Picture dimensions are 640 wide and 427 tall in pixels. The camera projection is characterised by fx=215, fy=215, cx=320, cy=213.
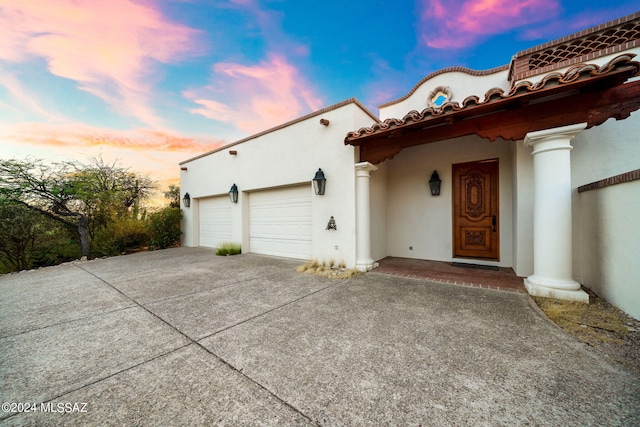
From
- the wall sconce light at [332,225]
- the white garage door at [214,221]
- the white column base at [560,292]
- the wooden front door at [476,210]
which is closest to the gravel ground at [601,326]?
the white column base at [560,292]

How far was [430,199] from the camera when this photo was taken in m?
5.25

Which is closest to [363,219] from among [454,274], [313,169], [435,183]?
[313,169]

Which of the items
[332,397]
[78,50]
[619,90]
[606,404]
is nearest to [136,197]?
[78,50]

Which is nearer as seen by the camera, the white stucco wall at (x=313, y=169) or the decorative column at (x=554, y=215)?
the decorative column at (x=554, y=215)

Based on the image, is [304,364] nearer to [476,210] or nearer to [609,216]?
[609,216]

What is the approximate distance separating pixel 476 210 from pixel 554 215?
76.6 inches

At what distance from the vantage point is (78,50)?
483cm

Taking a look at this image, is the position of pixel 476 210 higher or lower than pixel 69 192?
lower

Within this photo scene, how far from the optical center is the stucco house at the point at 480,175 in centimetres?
269

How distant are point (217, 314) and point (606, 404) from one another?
319cm

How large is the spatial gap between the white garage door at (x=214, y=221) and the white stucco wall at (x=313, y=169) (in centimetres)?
58

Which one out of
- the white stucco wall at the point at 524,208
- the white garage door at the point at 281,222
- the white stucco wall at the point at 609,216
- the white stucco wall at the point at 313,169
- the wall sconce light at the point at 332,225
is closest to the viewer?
the white stucco wall at the point at 609,216

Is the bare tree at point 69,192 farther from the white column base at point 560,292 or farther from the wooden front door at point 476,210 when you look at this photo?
the white column base at point 560,292

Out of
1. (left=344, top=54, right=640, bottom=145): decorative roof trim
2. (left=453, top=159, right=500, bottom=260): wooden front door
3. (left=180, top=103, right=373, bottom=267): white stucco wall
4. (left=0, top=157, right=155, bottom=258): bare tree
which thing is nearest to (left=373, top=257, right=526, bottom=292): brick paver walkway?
(left=453, top=159, right=500, bottom=260): wooden front door
